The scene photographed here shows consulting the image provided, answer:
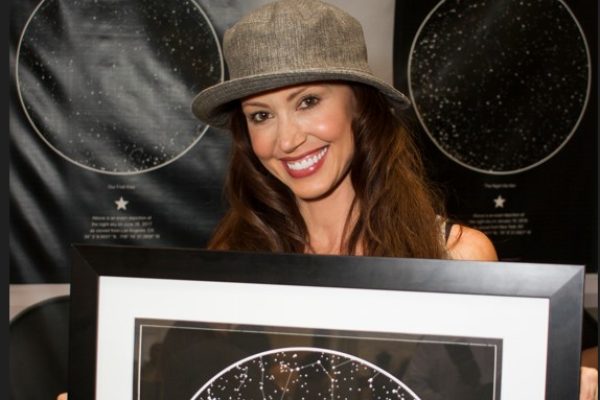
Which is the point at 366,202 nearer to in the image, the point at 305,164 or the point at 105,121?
the point at 305,164

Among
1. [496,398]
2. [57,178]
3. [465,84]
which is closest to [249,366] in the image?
[496,398]

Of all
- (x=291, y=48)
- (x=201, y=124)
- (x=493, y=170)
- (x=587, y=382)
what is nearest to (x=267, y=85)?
(x=291, y=48)

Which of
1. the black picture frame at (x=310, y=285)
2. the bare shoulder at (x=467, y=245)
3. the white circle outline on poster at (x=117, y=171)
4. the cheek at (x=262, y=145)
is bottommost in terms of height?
the black picture frame at (x=310, y=285)

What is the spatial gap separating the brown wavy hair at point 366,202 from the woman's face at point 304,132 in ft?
0.14

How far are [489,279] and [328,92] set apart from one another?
488mm

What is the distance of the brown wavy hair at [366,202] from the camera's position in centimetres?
119

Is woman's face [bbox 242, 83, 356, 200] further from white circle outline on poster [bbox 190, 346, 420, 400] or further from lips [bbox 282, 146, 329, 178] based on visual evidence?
white circle outline on poster [bbox 190, 346, 420, 400]

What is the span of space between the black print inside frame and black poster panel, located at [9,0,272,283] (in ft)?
3.57

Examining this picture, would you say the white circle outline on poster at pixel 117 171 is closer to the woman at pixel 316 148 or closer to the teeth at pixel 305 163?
the woman at pixel 316 148

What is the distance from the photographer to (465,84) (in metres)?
2.01

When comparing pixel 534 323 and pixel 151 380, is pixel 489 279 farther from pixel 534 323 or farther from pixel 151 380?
pixel 151 380

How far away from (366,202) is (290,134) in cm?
19

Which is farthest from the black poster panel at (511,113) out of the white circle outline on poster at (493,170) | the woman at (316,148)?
the woman at (316,148)

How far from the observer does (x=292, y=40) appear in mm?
1056
